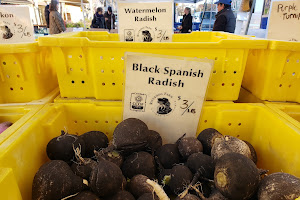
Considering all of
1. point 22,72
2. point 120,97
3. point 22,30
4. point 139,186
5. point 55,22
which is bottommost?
point 139,186

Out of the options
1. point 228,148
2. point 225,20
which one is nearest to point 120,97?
point 228,148

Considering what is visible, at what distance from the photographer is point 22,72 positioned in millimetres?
1206

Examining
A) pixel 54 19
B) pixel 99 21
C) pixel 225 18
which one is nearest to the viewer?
pixel 225 18

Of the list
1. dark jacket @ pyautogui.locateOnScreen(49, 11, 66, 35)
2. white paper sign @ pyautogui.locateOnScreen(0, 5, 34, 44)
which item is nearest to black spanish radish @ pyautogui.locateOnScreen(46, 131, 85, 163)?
white paper sign @ pyautogui.locateOnScreen(0, 5, 34, 44)

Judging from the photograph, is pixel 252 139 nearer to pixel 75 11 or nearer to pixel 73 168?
pixel 73 168

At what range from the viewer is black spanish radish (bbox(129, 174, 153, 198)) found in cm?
87

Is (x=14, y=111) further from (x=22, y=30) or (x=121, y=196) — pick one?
(x=121, y=196)

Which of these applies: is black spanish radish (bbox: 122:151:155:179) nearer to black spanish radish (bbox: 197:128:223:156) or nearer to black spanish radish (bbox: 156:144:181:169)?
black spanish radish (bbox: 156:144:181:169)

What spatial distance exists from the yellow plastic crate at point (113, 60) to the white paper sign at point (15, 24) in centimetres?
41

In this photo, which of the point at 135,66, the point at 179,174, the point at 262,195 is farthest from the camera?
the point at 135,66

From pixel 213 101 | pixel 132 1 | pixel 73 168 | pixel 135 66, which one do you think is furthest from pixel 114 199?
pixel 132 1

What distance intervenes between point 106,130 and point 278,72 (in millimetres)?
1073

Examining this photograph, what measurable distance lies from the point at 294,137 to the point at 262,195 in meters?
0.37

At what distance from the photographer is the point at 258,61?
4.36 ft
